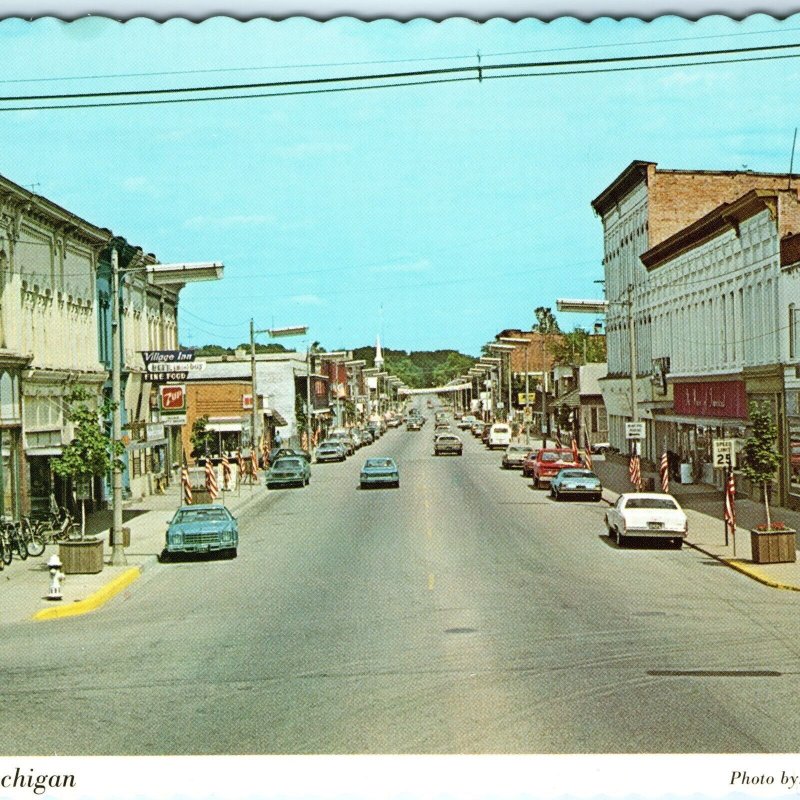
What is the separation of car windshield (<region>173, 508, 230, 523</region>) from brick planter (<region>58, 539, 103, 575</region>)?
4.43 m

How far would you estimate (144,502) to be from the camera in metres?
50.9

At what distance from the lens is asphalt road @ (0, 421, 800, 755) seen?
36.3 ft

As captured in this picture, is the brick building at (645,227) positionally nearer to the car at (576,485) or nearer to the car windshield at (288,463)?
the car at (576,485)

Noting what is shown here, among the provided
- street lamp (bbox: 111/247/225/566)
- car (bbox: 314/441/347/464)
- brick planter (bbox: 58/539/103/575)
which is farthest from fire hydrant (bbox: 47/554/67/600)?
car (bbox: 314/441/347/464)

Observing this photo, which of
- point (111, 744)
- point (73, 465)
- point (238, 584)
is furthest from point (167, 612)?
point (111, 744)

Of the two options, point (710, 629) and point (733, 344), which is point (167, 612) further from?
point (733, 344)

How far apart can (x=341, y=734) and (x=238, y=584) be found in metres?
15.1

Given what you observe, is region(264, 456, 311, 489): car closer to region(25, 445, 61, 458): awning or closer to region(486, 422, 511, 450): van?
region(25, 445, 61, 458): awning

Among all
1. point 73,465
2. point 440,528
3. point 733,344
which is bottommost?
point 440,528

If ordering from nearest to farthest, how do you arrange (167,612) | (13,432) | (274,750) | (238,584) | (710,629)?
(274,750), (710,629), (167,612), (238,584), (13,432)

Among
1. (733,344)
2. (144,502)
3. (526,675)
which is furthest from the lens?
(144,502)

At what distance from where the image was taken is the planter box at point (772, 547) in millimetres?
27131

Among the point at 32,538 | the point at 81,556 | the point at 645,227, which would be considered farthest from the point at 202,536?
the point at 645,227

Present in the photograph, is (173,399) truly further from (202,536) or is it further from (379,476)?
(202,536)
